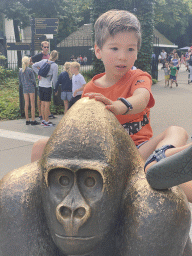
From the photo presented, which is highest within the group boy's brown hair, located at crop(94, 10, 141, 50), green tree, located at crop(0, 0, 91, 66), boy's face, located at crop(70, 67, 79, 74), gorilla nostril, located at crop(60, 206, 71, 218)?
green tree, located at crop(0, 0, 91, 66)

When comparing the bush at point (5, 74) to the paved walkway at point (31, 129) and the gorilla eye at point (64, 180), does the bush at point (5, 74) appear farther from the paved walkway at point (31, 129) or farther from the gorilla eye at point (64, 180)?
the gorilla eye at point (64, 180)

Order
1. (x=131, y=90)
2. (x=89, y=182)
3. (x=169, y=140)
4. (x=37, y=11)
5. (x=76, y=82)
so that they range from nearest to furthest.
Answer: (x=89, y=182)
(x=169, y=140)
(x=131, y=90)
(x=76, y=82)
(x=37, y=11)

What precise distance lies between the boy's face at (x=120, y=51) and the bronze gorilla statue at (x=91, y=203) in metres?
0.37

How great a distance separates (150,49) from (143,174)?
1711 centimetres

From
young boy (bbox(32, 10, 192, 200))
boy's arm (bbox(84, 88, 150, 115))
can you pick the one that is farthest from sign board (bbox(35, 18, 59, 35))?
boy's arm (bbox(84, 88, 150, 115))

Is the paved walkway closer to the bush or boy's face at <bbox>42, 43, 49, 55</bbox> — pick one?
boy's face at <bbox>42, 43, 49, 55</bbox>

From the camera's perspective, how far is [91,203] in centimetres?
141

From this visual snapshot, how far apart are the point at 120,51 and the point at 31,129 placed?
7.09 m

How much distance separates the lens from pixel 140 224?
4.82ft

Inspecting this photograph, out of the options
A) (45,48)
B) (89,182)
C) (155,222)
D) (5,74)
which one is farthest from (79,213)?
(5,74)

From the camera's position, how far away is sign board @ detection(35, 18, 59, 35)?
522 inches

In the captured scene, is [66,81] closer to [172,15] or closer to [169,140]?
[169,140]

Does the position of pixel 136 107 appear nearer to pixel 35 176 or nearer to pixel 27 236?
pixel 35 176

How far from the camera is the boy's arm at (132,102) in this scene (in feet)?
5.44
